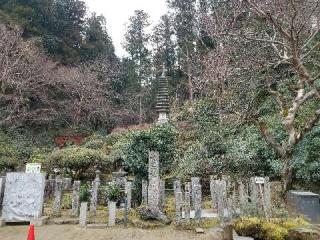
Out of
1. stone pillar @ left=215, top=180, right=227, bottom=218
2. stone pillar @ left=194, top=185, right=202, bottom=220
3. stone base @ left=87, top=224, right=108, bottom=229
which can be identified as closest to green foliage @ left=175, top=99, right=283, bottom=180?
stone pillar @ left=215, top=180, right=227, bottom=218

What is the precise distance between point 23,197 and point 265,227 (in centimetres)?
667

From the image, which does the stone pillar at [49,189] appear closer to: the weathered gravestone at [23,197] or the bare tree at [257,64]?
the weathered gravestone at [23,197]

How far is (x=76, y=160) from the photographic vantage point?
14.7 m

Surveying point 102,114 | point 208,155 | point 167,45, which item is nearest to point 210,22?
point 208,155

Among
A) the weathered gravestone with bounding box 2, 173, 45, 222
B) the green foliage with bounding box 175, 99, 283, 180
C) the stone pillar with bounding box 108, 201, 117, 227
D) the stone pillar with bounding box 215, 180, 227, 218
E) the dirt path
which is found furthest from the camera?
the green foliage with bounding box 175, 99, 283, 180

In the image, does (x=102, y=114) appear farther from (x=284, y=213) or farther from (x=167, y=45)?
(x=284, y=213)

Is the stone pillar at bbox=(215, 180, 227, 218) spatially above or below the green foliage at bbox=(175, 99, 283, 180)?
below

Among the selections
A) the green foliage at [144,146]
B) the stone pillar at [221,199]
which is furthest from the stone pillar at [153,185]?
the green foliage at [144,146]

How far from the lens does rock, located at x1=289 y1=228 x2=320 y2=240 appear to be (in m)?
5.42

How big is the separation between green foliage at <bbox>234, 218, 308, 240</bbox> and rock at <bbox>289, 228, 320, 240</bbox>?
5.7 inches

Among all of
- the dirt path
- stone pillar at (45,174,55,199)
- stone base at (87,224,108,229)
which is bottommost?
the dirt path

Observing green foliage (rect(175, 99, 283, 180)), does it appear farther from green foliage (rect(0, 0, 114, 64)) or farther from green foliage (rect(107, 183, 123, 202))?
green foliage (rect(0, 0, 114, 64))

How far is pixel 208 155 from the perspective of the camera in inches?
557

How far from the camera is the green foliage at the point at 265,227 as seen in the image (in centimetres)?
587
